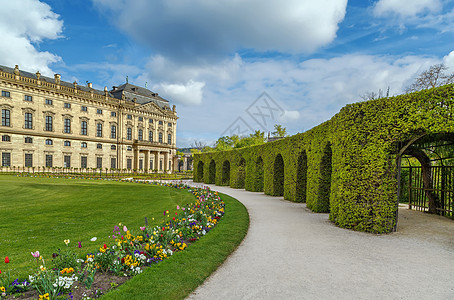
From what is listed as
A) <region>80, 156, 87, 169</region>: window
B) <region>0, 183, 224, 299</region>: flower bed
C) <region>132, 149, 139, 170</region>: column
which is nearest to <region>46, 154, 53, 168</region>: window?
<region>80, 156, 87, 169</region>: window

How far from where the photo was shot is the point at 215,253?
5406 mm

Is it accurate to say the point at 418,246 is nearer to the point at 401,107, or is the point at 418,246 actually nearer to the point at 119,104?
the point at 401,107

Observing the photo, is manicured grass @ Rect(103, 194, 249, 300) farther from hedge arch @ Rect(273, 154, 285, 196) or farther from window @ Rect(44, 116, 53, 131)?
window @ Rect(44, 116, 53, 131)

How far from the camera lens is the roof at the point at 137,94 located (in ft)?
185

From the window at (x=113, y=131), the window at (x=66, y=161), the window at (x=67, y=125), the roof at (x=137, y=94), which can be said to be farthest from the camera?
the roof at (x=137, y=94)

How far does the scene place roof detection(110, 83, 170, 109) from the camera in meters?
56.3

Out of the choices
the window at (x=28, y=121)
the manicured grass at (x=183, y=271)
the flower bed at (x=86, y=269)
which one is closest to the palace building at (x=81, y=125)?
the window at (x=28, y=121)

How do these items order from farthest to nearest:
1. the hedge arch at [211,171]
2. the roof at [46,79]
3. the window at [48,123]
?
the window at [48,123], the roof at [46,79], the hedge arch at [211,171]

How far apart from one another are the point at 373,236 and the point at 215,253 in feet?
16.0

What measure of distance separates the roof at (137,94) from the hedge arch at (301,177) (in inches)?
1963

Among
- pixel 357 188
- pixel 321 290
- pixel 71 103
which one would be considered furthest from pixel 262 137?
pixel 321 290

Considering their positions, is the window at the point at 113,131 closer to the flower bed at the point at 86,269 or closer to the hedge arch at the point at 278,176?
the hedge arch at the point at 278,176

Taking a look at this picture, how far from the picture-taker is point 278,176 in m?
17.7

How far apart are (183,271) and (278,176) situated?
1405 centimetres
